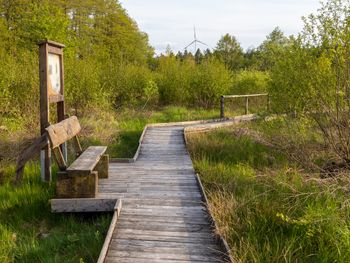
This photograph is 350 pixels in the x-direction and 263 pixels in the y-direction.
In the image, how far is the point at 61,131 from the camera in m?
4.86

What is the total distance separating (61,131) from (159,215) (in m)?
1.82

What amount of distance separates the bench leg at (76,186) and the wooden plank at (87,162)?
0.36ft

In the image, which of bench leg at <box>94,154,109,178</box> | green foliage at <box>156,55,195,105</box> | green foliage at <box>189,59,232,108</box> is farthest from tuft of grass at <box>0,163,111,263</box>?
green foliage at <box>189,59,232,108</box>

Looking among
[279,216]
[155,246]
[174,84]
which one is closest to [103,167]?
[155,246]

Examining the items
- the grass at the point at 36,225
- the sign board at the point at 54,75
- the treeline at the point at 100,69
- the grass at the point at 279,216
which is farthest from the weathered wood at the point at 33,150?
the treeline at the point at 100,69

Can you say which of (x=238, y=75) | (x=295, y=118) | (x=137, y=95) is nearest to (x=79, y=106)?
(x=137, y=95)

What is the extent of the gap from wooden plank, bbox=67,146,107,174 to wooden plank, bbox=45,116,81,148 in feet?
1.17

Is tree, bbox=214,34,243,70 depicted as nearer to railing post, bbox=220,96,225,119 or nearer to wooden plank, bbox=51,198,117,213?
railing post, bbox=220,96,225,119

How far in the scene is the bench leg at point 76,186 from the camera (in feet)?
15.2

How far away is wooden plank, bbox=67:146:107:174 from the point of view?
4.53 metres

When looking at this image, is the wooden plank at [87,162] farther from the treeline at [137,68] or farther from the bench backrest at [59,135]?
the treeline at [137,68]

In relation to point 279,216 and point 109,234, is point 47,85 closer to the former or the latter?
point 109,234

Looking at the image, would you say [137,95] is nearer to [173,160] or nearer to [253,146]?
[253,146]

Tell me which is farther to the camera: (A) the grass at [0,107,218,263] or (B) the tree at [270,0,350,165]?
(B) the tree at [270,0,350,165]
